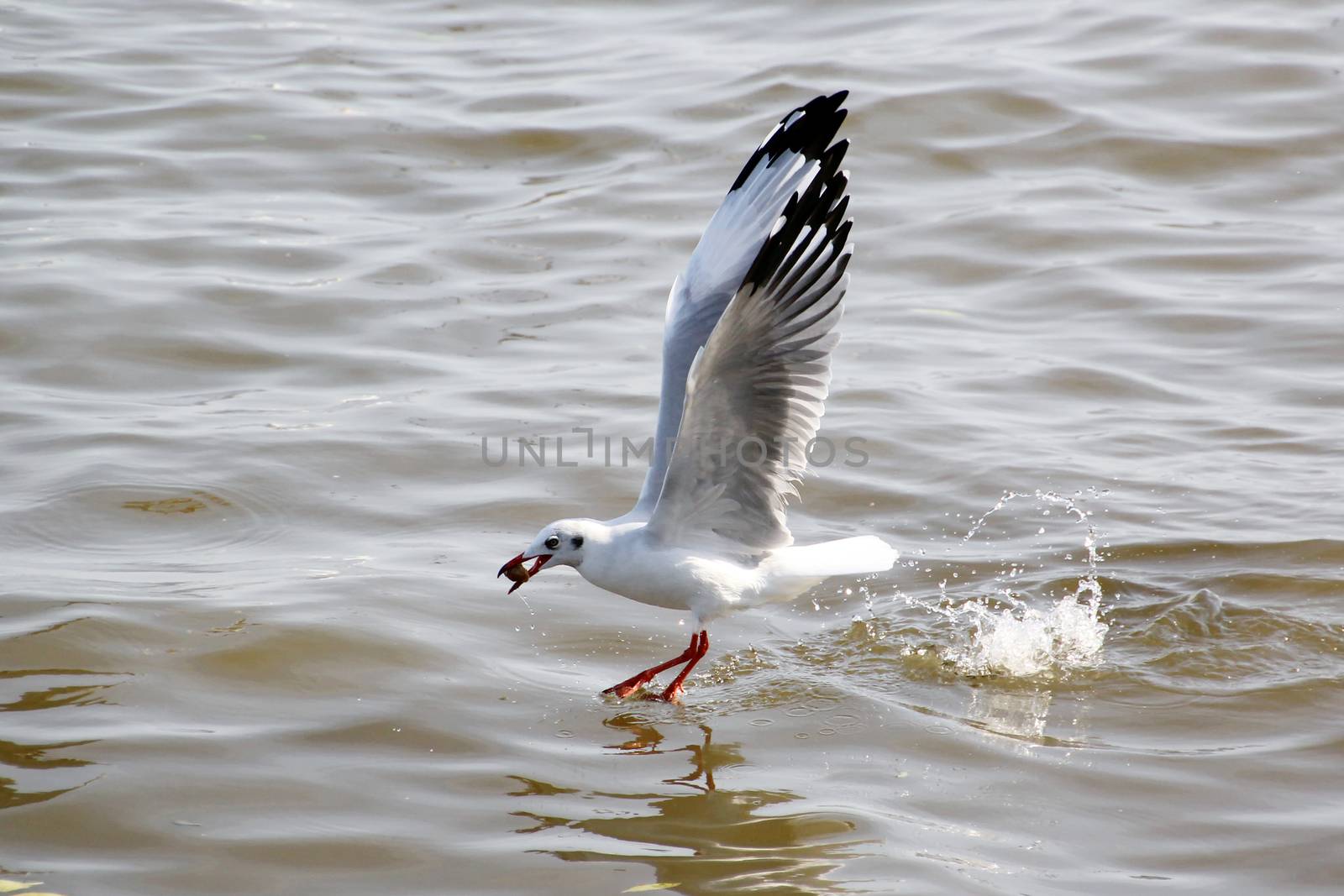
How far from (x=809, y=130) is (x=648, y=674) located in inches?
78.2

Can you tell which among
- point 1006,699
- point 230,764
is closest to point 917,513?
point 1006,699

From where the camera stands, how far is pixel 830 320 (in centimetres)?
513

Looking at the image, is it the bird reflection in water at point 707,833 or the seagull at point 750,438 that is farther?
the seagull at point 750,438

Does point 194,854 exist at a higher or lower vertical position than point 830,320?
lower

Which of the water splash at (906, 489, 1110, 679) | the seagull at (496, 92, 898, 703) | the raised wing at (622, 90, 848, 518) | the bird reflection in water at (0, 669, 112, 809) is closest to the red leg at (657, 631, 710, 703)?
the seagull at (496, 92, 898, 703)

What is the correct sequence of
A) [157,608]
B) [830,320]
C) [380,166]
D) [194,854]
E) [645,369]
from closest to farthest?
[194,854] → [830,320] → [157,608] → [645,369] → [380,166]

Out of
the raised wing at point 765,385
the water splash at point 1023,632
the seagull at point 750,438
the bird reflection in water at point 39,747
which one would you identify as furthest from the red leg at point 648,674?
the bird reflection in water at point 39,747

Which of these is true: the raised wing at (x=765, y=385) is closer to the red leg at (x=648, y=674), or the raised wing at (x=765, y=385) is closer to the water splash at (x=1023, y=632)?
the red leg at (x=648, y=674)

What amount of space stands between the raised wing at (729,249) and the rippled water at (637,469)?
3.09 feet

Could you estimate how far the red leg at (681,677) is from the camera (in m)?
5.27

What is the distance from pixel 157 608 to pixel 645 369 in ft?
11.2

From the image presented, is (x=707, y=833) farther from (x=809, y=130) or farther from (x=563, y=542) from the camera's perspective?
(x=809, y=130)

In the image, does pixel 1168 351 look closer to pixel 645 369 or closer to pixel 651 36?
pixel 645 369

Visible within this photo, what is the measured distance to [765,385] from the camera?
5129mm
